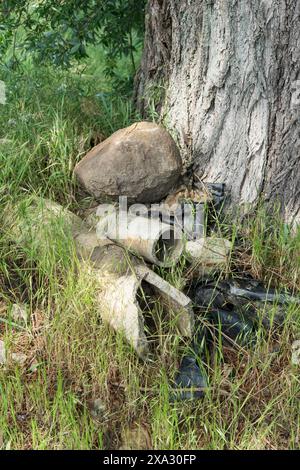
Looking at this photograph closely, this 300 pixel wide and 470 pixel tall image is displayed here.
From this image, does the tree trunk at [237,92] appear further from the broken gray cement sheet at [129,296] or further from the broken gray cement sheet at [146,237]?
the broken gray cement sheet at [129,296]

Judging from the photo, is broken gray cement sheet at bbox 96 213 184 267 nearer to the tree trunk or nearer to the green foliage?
the tree trunk

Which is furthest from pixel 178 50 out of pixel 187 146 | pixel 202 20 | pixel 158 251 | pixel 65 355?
pixel 65 355

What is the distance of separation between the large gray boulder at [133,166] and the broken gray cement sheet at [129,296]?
1.45ft

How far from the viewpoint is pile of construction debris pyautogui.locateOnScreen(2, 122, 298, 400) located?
10.7ft

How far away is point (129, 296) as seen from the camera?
3252 mm

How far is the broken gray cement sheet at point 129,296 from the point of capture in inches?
125

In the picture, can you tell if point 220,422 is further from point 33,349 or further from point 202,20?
point 202,20

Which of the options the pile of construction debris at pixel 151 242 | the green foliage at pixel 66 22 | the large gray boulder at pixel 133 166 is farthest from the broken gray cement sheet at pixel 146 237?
the green foliage at pixel 66 22

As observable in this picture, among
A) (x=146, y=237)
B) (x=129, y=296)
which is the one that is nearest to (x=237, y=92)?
(x=146, y=237)

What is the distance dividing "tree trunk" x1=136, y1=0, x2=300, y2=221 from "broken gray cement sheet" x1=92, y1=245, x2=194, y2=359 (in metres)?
0.79

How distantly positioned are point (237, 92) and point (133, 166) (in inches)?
25.2

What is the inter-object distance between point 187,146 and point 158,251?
2.52 feet

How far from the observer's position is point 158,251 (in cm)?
351

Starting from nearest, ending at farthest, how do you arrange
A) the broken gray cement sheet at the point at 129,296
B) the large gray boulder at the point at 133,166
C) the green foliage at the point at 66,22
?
the broken gray cement sheet at the point at 129,296 → the large gray boulder at the point at 133,166 → the green foliage at the point at 66,22
